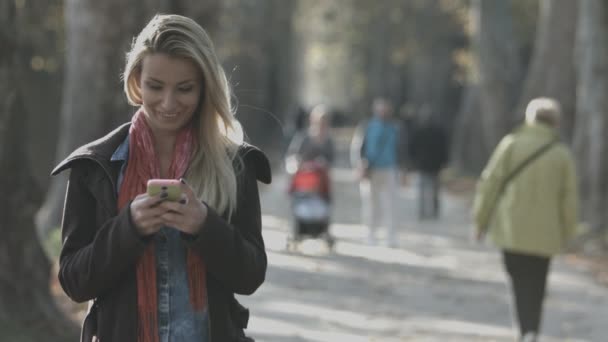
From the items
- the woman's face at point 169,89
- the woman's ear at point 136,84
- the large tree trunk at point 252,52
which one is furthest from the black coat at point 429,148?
the woman's face at point 169,89

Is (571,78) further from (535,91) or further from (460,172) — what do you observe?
(460,172)

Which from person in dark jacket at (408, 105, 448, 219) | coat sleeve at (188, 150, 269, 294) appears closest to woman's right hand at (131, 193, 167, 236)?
coat sleeve at (188, 150, 269, 294)

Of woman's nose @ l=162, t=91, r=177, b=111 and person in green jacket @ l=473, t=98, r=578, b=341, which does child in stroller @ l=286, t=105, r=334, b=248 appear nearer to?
person in green jacket @ l=473, t=98, r=578, b=341

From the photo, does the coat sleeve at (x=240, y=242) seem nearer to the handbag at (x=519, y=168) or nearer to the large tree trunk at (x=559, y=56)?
the handbag at (x=519, y=168)

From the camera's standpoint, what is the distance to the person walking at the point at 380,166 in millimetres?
15273

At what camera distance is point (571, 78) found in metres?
21.7

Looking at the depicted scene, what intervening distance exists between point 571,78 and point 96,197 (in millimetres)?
19394

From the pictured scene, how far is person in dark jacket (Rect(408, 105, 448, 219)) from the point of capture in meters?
20.0

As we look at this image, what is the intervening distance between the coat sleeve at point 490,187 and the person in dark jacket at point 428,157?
11137 millimetres

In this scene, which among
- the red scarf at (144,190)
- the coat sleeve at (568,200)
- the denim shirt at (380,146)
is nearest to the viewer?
the red scarf at (144,190)

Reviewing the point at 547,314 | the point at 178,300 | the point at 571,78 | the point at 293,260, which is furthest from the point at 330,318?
the point at 571,78

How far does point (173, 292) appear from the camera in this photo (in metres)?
3.17

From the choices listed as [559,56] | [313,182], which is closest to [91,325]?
[313,182]

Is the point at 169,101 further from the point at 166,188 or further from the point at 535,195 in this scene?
the point at 535,195
